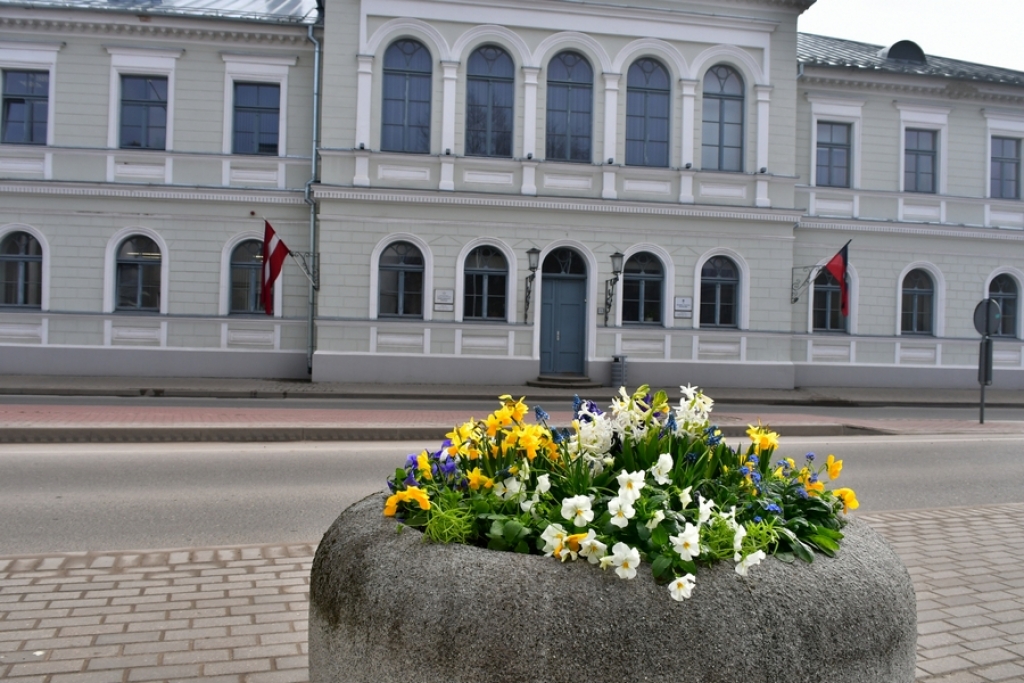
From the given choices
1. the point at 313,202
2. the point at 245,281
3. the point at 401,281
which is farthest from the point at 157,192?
the point at 401,281

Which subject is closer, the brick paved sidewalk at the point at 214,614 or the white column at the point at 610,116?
the brick paved sidewalk at the point at 214,614

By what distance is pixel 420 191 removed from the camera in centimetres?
2147

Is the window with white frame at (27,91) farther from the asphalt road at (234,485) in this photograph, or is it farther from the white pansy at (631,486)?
the white pansy at (631,486)

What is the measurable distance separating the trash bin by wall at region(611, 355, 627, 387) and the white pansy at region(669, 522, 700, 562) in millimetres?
19337

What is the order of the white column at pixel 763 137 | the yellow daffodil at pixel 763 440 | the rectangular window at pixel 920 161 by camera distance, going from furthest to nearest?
the rectangular window at pixel 920 161 < the white column at pixel 763 137 < the yellow daffodil at pixel 763 440

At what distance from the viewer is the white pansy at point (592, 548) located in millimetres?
2508

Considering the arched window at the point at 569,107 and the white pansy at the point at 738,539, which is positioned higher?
→ the arched window at the point at 569,107

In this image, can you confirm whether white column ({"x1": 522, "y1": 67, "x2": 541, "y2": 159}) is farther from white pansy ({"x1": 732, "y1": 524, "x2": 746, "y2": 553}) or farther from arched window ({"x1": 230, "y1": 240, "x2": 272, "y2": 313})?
white pansy ({"x1": 732, "y1": 524, "x2": 746, "y2": 553})

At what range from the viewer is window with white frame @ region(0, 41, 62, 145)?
858 inches

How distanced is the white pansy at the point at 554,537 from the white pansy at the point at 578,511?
0.06m

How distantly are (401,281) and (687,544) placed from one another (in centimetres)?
1971

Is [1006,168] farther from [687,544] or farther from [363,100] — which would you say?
[687,544]

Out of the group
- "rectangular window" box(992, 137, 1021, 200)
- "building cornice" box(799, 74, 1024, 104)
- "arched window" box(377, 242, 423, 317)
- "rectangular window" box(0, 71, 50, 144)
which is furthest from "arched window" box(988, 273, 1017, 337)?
"rectangular window" box(0, 71, 50, 144)

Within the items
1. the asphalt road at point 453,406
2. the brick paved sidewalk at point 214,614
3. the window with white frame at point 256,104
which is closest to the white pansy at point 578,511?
the brick paved sidewalk at point 214,614
